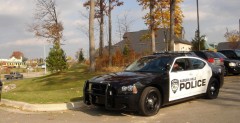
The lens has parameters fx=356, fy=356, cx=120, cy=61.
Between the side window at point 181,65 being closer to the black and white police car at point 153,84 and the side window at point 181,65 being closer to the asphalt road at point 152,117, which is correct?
the black and white police car at point 153,84

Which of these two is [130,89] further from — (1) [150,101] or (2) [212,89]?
(2) [212,89]

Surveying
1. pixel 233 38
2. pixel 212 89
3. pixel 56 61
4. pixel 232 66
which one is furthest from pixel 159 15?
pixel 233 38

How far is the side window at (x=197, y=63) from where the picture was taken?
10.9 meters

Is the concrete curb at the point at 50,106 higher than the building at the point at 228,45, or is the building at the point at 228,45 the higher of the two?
the building at the point at 228,45

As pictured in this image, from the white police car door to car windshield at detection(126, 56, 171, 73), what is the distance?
0.28 m

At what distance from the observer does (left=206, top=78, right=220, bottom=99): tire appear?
11461 millimetres

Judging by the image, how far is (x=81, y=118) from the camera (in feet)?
30.0

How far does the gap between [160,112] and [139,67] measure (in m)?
1.60

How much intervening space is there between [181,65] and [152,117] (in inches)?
87.6

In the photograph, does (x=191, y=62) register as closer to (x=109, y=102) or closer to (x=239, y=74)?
(x=109, y=102)

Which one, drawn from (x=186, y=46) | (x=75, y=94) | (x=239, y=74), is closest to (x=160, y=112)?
(x=75, y=94)

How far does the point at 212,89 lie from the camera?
11625 mm

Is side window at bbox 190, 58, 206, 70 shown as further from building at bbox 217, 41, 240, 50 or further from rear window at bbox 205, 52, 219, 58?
building at bbox 217, 41, 240, 50

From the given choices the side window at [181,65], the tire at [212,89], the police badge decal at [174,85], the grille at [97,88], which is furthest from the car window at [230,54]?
the grille at [97,88]
